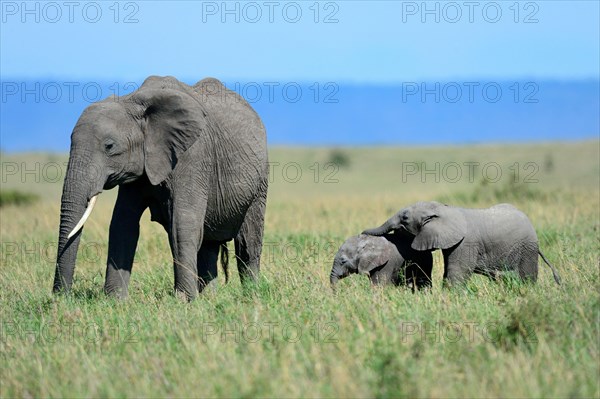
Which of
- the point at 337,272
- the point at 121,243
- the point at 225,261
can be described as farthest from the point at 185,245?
the point at 225,261

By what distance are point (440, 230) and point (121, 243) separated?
9.67ft

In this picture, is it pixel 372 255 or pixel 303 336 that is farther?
pixel 372 255

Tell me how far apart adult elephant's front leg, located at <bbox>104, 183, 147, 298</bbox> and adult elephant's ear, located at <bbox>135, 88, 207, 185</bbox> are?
0.49 metres

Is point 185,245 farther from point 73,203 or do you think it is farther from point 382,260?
point 382,260

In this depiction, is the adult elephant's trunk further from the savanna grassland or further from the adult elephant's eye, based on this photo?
the savanna grassland

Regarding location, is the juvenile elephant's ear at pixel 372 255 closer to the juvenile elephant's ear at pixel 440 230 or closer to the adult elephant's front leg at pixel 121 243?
the juvenile elephant's ear at pixel 440 230

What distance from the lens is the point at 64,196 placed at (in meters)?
8.21

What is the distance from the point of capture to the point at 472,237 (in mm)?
9109

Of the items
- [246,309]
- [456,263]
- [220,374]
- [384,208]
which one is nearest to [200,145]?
[246,309]

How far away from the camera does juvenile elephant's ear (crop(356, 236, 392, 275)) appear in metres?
9.08

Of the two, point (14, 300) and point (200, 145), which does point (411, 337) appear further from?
point (14, 300)

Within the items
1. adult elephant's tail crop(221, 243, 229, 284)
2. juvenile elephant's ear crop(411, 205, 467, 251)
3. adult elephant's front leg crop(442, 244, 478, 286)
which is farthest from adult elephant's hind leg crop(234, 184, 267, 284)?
adult elephant's front leg crop(442, 244, 478, 286)

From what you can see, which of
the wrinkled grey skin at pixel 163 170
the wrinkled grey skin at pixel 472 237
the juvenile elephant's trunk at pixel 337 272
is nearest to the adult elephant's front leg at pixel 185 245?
the wrinkled grey skin at pixel 163 170

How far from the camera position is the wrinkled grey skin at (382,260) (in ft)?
29.9
